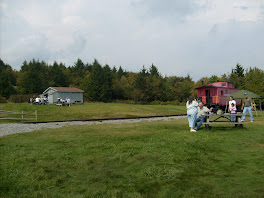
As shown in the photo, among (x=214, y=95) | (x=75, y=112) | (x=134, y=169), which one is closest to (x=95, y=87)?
(x=75, y=112)

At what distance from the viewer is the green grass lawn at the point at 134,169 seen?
4.24m

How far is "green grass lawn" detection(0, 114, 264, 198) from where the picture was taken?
4.24 metres

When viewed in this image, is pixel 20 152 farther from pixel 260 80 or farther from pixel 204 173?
pixel 260 80

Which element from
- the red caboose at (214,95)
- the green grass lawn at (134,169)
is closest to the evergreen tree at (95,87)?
the red caboose at (214,95)

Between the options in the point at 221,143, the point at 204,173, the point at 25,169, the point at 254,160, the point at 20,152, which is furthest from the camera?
the point at 221,143

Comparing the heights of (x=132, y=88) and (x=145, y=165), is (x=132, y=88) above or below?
above

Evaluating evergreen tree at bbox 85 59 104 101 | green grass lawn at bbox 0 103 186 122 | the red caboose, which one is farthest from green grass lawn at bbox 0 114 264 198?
evergreen tree at bbox 85 59 104 101

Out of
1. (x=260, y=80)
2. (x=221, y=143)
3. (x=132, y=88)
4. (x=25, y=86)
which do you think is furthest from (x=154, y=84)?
(x=221, y=143)

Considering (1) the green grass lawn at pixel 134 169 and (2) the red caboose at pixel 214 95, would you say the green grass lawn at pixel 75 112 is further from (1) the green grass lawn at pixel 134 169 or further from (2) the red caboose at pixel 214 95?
(1) the green grass lawn at pixel 134 169

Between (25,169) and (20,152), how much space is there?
169 cm

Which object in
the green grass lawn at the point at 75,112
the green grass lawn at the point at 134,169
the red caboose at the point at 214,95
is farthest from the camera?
the red caboose at the point at 214,95

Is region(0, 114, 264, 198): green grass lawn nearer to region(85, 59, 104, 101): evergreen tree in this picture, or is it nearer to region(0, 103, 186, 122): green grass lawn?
region(0, 103, 186, 122): green grass lawn

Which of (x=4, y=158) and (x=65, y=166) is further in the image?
(x=4, y=158)

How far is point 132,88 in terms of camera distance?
234 feet
